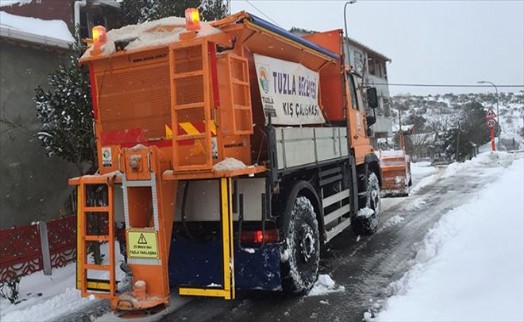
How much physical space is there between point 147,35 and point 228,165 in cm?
168

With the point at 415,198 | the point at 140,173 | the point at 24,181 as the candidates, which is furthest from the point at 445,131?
the point at 140,173

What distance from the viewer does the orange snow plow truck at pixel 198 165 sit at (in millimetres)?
4559

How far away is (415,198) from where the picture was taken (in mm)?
13297

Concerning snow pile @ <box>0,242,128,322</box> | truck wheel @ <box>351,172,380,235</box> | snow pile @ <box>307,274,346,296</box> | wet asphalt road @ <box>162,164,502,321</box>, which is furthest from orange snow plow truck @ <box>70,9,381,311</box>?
truck wheel @ <box>351,172,380,235</box>

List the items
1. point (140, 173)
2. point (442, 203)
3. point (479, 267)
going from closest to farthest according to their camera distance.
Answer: point (140, 173)
point (479, 267)
point (442, 203)

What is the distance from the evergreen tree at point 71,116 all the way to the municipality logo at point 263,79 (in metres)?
3.51

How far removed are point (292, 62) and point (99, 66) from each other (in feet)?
8.18

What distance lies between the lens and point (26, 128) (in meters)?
9.75

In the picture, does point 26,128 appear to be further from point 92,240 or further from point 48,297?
point 92,240

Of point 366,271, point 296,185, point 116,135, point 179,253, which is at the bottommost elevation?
point 366,271

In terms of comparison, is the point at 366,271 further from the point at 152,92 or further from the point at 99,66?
the point at 99,66

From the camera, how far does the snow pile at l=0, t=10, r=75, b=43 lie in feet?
32.4

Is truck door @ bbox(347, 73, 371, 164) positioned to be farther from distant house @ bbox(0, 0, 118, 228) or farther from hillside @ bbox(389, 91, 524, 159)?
hillside @ bbox(389, 91, 524, 159)

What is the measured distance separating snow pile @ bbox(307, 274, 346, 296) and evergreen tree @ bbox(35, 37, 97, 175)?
435cm
